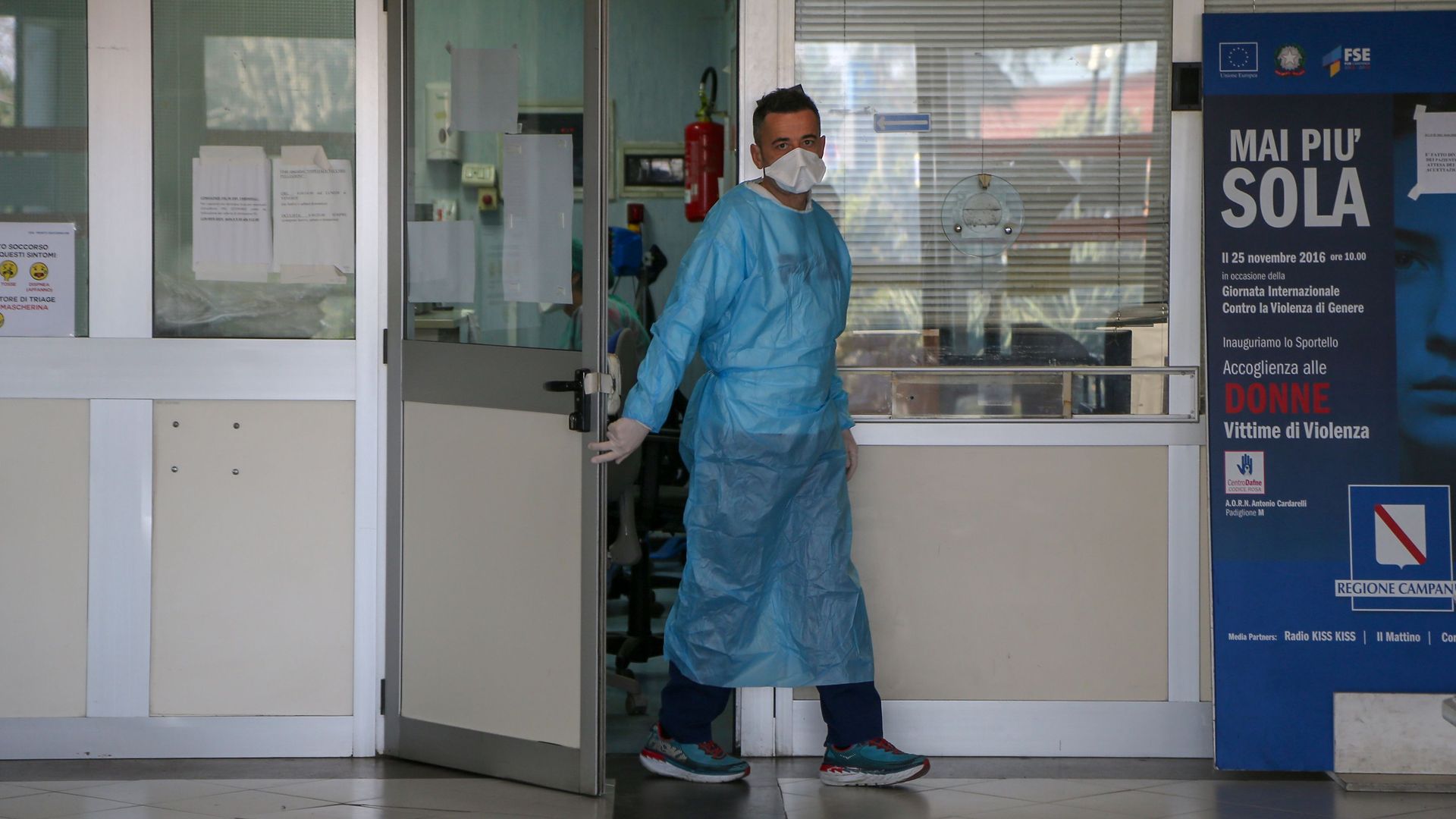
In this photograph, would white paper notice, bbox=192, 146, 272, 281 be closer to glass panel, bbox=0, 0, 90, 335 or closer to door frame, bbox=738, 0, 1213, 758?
glass panel, bbox=0, 0, 90, 335

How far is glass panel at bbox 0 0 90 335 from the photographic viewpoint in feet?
9.93

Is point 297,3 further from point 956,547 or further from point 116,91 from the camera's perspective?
point 956,547

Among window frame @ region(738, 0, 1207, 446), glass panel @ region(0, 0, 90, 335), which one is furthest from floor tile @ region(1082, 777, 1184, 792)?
glass panel @ region(0, 0, 90, 335)

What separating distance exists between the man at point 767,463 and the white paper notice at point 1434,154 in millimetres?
1283

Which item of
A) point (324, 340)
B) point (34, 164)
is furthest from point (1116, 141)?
point (34, 164)

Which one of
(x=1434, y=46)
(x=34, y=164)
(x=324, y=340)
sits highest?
(x=1434, y=46)

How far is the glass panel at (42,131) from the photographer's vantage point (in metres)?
3.03

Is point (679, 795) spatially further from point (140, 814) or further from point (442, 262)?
point (442, 262)

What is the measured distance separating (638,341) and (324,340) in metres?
1.15

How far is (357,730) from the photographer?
3.11 metres

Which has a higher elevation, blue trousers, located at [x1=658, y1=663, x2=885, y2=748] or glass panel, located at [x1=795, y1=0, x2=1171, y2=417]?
glass panel, located at [x1=795, y1=0, x2=1171, y2=417]

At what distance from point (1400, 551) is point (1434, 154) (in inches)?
34.4

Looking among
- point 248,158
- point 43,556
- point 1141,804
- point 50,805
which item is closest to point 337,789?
point 50,805

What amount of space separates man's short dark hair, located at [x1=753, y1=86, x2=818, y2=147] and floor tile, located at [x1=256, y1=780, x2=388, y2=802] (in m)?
1.60
